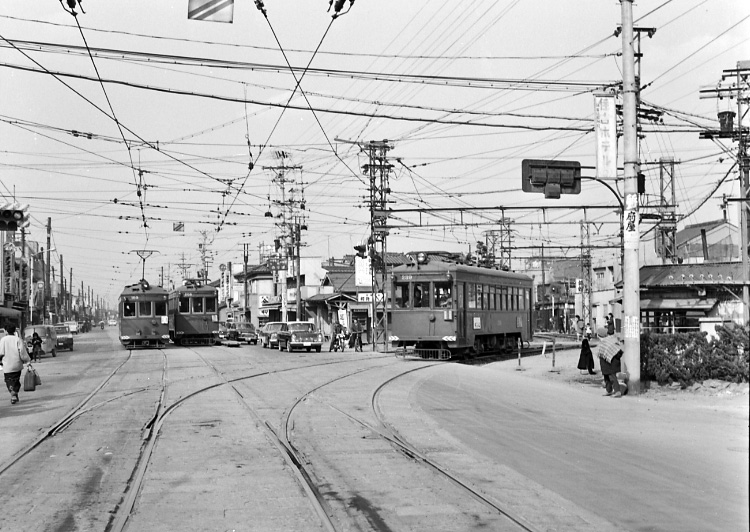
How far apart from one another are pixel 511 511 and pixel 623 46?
1198 centimetres

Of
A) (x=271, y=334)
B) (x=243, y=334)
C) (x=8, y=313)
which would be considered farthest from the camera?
(x=243, y=334)

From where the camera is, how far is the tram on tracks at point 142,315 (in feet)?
136

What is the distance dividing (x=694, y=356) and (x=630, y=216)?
9.82 feet

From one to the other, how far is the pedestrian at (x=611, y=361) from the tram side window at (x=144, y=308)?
2990cm

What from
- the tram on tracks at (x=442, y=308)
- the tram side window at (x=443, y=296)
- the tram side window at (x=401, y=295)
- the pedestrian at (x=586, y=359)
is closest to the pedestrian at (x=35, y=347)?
the tram on tracks at (x=442, y=308)

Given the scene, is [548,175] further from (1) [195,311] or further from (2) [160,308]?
(1) [195,311]

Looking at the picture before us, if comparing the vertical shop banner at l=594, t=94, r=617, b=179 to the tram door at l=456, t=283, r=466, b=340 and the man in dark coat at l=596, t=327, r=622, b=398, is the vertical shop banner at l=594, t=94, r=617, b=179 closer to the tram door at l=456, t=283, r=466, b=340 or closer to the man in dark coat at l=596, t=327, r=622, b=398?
the man in dark coat at l=596, t=327, r=622, b=398

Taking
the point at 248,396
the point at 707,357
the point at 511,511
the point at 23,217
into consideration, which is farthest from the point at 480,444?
the point at 23,217

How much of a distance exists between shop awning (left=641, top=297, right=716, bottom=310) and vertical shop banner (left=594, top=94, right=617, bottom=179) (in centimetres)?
1355

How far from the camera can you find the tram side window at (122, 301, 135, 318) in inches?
1635

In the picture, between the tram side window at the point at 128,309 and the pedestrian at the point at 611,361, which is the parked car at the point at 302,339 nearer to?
the tram side window at the point at 128,309

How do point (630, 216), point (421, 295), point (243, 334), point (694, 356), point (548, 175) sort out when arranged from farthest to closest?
point (243, 334) < point (421, 295) < point (548, 175) < point (630, 216) < point (694, 356)

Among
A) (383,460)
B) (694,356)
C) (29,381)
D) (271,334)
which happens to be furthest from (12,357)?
(271,334)

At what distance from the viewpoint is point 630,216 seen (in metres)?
16.1
